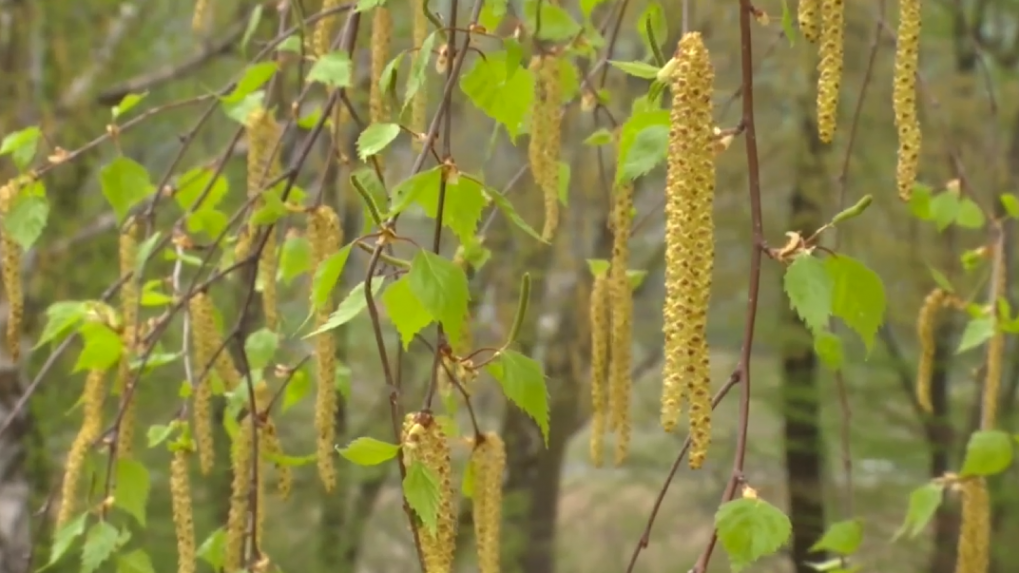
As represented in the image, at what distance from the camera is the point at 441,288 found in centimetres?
48

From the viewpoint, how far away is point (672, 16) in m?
1.60

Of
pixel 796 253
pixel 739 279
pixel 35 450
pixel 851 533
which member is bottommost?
pixel 851 533

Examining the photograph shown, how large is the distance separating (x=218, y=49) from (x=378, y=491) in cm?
85

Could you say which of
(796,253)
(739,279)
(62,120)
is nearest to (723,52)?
(739,279)

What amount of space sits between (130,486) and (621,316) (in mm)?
404

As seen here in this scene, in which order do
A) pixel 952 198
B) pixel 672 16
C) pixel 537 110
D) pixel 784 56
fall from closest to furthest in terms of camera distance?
pixel 537 110, pixel 952 198, pixel 672 16, pixel 784 56

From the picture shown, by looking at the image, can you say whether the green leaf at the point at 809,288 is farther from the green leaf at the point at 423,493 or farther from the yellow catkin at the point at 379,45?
the yellow catkin at the point at 379,45

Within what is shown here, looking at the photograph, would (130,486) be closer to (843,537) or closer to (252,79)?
(252,79)

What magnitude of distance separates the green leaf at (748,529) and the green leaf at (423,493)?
0.12 m

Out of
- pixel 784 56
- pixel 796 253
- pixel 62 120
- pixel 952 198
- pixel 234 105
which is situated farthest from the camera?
pixel 62 120

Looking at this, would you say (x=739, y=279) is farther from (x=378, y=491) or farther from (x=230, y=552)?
(x=230, y=552)

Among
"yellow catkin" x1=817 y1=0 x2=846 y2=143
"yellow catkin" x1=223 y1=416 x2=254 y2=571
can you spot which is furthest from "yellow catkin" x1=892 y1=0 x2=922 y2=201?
"yellow catkin" x1=223 y1=416 x2=254 y2=571

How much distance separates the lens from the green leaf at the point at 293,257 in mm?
822

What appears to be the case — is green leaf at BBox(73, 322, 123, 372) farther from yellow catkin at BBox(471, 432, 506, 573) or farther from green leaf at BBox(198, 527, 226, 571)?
yellow catkin at BBox(471, 432, 506, 573)
